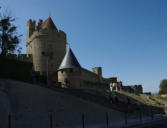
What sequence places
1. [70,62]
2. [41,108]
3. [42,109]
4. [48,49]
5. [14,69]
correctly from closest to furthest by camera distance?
[42,109], [41,108], [14,69], [70,62], [48,49]

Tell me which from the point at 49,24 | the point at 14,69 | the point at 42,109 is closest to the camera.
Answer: the point at 42,109

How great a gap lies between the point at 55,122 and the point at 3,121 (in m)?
3.09

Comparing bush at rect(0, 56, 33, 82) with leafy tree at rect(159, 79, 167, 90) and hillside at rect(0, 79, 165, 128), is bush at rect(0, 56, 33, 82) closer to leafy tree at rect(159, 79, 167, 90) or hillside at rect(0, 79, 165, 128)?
hillside at rect(0, 79, 165, 128)

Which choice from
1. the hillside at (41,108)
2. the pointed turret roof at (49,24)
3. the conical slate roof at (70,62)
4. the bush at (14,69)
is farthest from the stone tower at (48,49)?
the hillside at (41,108)

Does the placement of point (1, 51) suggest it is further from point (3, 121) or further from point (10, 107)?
point (3, 121)

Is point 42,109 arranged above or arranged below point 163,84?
below

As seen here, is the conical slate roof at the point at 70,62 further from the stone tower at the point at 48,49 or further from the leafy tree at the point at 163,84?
the leafy tree at the point at 163,84

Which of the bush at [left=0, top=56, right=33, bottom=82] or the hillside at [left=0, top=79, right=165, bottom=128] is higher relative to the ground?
the bush at [left=0, top=56, right=33, bottom=82]

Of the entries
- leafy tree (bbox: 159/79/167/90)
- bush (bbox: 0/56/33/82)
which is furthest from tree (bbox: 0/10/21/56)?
leafy tree (bbox: 159/79/167/90)

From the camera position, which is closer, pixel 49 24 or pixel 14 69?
pixel 14 69

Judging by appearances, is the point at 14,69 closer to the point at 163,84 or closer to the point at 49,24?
the point at 49,24

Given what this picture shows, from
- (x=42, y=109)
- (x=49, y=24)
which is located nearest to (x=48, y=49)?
(x=49, y=24)

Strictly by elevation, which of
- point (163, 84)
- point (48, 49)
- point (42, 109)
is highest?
point (48, 49)

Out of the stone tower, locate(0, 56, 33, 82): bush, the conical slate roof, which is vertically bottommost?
locate(0, 56, 33, 82): bush
